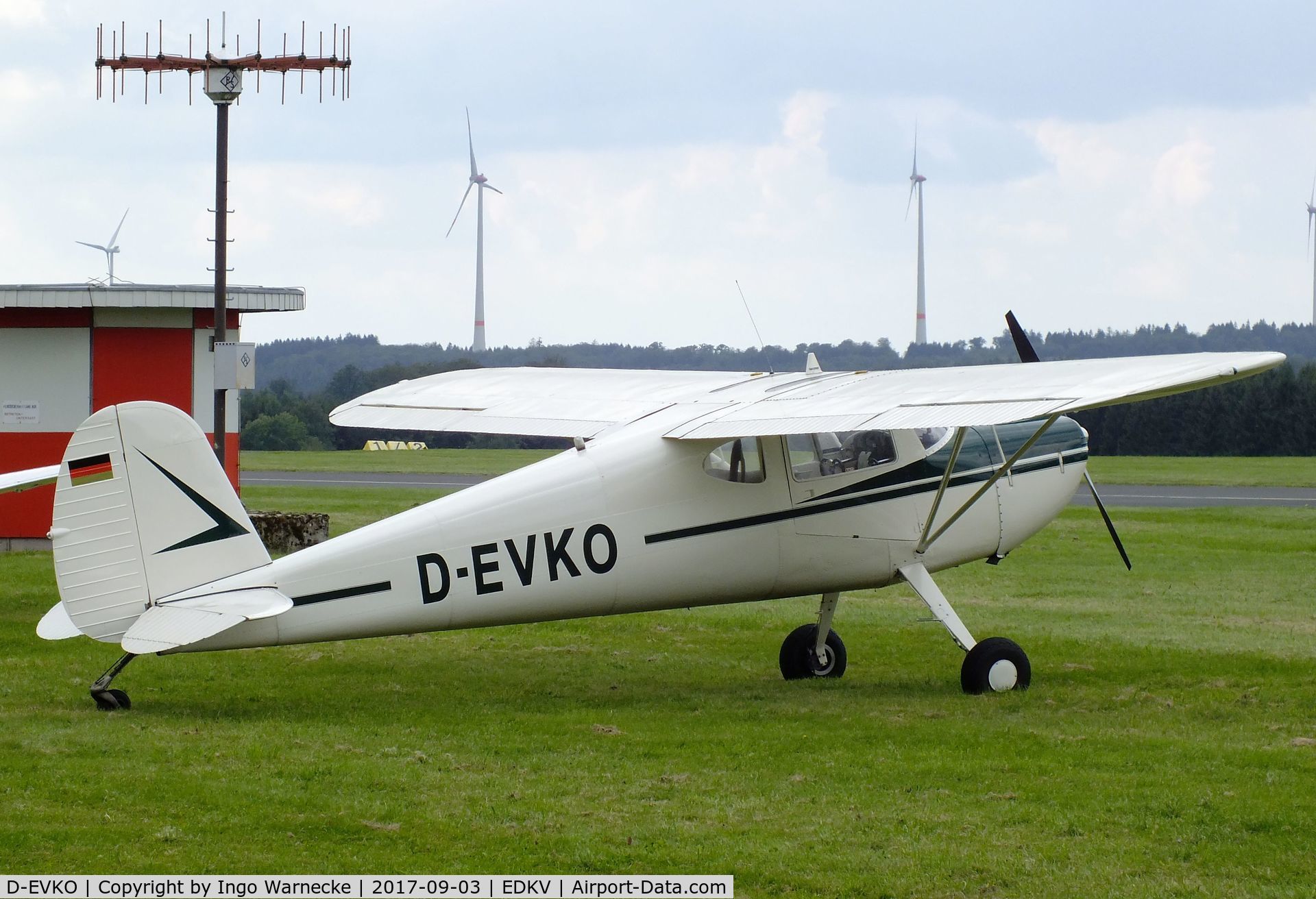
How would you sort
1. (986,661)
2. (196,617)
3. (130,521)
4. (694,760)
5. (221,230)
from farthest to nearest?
(221,230) → (986,661) → (130,521) → (196,617) → (694,760)

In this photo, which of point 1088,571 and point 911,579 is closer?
point 911,579

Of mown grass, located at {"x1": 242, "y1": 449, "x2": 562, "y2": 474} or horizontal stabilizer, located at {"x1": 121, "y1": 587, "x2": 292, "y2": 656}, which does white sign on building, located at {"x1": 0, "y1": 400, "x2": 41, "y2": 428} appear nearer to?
horizontal stabilizer, located at {"x1": 121, "y1": 587, "x2": 292, "y2": 656}

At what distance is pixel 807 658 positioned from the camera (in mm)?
10898

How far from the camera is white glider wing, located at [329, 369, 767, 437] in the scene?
1117cm

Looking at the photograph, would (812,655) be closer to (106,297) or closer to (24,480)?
(24,480)

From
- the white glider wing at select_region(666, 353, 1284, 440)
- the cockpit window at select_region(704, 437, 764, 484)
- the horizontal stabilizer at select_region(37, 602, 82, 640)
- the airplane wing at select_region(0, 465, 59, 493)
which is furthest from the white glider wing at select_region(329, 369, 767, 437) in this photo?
the horizontal stabilizer at select_region(37, 602, 82, 640)

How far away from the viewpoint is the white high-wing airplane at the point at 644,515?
8.30 metres

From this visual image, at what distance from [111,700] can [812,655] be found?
16.2 ft

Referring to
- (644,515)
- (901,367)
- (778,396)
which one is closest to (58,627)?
(644,515)

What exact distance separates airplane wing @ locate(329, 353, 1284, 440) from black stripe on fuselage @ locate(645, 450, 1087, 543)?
2.14 feet

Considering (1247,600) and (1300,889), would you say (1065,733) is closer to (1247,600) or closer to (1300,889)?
(1300,889)

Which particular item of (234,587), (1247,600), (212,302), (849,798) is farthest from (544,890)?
(212,302)

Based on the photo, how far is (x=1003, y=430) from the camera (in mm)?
10695

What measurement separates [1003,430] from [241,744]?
5.84 metres
